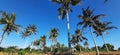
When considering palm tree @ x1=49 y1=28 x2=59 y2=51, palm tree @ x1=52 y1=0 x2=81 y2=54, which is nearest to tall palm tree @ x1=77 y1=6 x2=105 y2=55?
palm tree @ x1=52 y1=0 x2=81 y2=54

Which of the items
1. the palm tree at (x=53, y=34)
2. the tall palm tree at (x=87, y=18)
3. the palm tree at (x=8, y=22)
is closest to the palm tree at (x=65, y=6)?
the tall palm tree at (x=87, y=18)

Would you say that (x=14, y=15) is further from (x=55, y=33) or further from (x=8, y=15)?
(x=55, y=33)

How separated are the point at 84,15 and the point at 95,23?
349 cm

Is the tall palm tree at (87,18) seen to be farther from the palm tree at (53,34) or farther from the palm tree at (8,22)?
the palm tree at (53,34)

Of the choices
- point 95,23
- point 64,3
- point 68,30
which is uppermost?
point 64,3

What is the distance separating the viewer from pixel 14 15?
48844 millimetres

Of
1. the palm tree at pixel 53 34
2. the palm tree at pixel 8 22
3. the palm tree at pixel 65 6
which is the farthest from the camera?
the palm tree at pixel 53 34

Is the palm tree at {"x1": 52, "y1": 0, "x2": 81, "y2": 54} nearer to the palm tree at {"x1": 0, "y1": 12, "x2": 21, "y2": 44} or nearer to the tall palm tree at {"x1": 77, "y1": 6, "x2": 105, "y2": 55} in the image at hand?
the tall palm tree at {"x1": 77, "y1": 6, "x2": 105, "y2": 55}

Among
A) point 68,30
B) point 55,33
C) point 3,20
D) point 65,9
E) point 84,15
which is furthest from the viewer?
point 55,33

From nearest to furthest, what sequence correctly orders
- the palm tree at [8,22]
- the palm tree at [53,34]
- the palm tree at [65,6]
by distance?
the palm tree at [65,6]
the palm tree at [8,22]
the palm tree at [53,34]

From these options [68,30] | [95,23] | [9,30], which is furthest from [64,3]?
[9,30]

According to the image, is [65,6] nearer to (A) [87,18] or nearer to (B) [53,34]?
(A) [87,18]

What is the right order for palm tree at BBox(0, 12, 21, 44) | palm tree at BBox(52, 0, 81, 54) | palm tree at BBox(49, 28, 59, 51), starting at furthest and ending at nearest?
palm tree at BBox(49, 28, 59, 51) < palm tree at BBox(0, 12, 21, 44) < palm tree at BBox(52, 0, 81, 54)

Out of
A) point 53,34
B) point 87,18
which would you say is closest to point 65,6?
point 87,18
